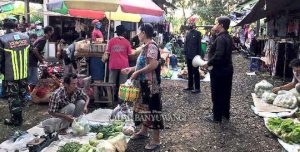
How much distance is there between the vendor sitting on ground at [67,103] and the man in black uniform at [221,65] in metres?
2.33

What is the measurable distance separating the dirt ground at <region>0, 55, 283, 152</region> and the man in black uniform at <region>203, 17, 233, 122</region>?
465 millimetres

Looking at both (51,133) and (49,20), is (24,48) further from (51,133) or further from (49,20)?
→ (49,20)

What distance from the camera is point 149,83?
5141 mm

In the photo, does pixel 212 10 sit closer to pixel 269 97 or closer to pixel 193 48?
pixel 193 48

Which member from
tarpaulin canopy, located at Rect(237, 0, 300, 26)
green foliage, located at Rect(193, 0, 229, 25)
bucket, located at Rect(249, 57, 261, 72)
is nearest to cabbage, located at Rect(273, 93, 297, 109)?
tarpaulin canopy, located at Rect(237, 0, 300, 26)

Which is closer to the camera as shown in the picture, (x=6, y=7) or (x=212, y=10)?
(x=6, y=7)

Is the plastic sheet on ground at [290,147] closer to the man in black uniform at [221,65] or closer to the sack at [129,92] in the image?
the man in black uniform at [221,65]

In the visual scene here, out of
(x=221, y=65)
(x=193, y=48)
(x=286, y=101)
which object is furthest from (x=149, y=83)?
(x=193, y=48)

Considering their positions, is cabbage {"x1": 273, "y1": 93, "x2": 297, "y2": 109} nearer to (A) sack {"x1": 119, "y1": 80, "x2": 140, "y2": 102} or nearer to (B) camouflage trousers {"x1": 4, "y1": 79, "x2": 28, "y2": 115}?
(A) sack {"x1": 119, "y1": 80, "x2": 140, "y2": 102}

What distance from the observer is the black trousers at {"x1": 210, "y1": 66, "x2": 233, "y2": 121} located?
21.2 feet

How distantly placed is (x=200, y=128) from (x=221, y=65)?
1190 mm

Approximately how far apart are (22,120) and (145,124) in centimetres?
251

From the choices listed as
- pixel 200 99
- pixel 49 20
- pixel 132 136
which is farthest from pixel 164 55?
pixel 132 136

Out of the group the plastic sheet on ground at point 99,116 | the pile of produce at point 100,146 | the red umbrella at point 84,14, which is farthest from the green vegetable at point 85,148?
the red umbrella at point 84,14
